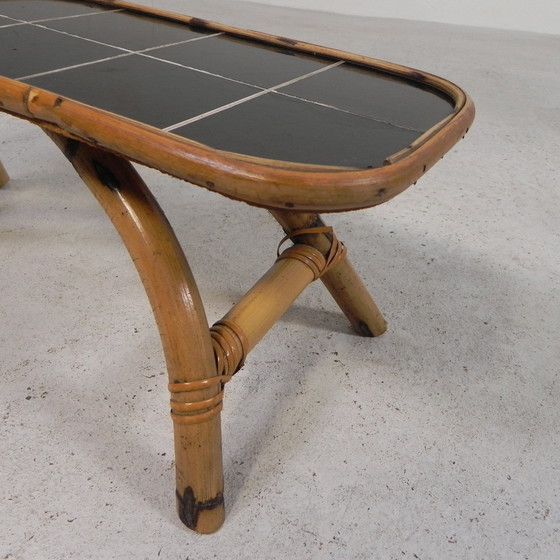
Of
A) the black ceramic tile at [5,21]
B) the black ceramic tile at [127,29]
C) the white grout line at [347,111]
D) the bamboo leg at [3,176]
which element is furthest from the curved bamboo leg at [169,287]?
the bamboo leg at [3,176]

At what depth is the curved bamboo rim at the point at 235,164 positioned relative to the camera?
25.1 inches

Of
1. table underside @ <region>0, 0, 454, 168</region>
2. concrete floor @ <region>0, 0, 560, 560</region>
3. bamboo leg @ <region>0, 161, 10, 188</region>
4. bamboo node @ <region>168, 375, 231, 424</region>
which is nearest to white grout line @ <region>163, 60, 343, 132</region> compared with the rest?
table underside @ <region>0, 0, 454, 168</region>

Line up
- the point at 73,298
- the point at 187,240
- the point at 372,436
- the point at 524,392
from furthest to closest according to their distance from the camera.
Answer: the point at 187,240
the point at 73,298
the point at 524,392
the point at 372,436

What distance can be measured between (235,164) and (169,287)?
0.21 meters

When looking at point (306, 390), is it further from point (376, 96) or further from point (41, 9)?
point (41, 9)

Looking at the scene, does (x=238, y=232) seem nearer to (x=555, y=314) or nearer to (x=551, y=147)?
(x=555, y=314)

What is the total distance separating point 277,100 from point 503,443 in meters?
0.58

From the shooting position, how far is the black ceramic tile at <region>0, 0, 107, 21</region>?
49.4 inches

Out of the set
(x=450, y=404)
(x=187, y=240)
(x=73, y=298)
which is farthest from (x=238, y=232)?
(x=450, y=404)

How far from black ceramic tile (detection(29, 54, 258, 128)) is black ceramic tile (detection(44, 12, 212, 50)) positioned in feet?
0.42

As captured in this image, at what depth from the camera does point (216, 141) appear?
737 mm

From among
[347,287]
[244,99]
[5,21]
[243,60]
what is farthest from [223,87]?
[5,21]

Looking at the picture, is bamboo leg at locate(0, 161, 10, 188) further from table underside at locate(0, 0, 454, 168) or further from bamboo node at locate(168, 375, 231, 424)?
bamboo node at locate(168, 375, 231, 424)

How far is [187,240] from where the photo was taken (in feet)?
4.90
